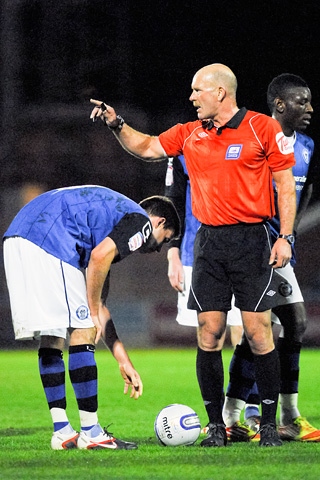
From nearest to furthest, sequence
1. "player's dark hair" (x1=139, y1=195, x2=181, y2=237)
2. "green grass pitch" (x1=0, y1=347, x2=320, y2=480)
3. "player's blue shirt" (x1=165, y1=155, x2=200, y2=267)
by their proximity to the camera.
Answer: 1. "green grass pitch" (x1=0, y1=347, x2=320, y2=480)
2. "player's dark hair" (x1=139, y1=195, x2=181, y2=237)
3. "player's blue shirt" (x1=165, y1=155, x2=200, y2=267)

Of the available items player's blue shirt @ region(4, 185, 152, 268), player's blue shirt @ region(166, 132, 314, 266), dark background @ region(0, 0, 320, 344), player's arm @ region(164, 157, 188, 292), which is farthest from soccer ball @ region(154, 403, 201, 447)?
dark background @ region(0, 0, 320, 344)

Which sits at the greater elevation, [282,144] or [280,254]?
[282,144]

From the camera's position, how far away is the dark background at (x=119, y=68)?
1895cm

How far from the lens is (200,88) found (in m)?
5.31

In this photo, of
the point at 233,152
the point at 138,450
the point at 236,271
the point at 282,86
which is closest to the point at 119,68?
the point at 282,86

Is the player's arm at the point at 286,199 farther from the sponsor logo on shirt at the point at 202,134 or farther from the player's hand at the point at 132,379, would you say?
the player's hand at the point at 132,379

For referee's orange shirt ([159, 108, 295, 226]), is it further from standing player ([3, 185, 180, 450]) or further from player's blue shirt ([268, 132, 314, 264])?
player's blue shirt ([268, 132, 314, 264])

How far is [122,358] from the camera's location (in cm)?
520

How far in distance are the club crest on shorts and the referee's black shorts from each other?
0.58 meters

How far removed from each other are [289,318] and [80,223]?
1394 millimetres

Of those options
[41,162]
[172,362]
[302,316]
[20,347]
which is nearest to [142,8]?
[41,162]

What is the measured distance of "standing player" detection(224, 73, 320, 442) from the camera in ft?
19.0

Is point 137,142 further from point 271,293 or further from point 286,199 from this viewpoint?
point 271,293

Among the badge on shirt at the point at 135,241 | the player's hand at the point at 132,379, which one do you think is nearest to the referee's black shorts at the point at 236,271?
the badge on shirt at the point at 135,241
